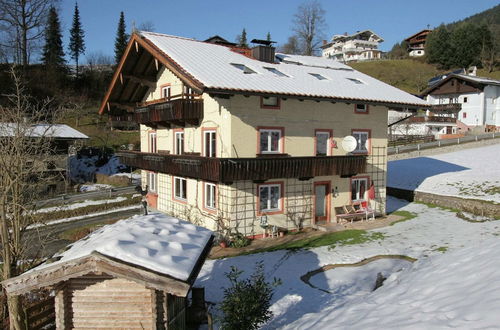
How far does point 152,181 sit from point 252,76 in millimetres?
11478

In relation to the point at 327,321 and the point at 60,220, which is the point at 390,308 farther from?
the point at 60,220

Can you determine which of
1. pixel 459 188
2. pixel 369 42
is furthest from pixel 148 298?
pixel 369 42

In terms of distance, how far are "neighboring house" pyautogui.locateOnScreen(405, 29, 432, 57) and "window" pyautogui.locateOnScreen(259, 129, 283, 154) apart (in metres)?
111

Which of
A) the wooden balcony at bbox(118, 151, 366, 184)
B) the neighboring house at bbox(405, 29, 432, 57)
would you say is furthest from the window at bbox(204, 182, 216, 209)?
the neighboring house at bbox(405, 29, 432, 57)

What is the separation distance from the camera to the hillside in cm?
8569

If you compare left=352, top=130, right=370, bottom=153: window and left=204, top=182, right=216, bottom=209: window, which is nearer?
left=204, top=182, right=216, bottom=209: window

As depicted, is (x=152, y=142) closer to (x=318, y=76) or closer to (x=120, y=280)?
(x=318, y=76)

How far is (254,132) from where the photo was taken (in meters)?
18.3

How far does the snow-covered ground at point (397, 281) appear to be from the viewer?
260 inches

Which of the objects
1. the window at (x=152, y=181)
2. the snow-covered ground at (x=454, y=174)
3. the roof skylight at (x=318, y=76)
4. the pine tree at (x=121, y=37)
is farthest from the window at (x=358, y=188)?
the pine tree at (x=121, y=37)

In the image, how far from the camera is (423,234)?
18.1m

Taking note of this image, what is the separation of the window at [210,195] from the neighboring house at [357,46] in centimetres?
11141

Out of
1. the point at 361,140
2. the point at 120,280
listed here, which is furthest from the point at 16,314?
the point at 361,140

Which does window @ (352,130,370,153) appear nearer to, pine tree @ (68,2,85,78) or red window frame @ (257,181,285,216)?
red window frame @ (257,181,285,216)
